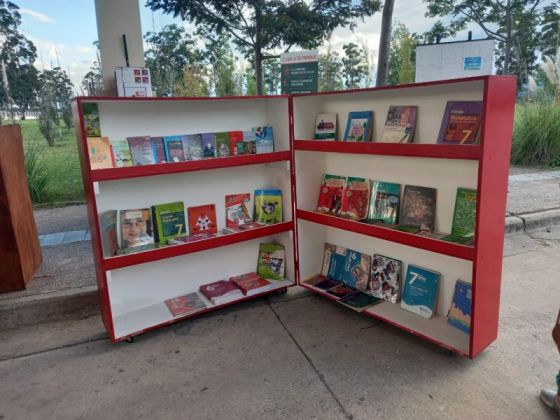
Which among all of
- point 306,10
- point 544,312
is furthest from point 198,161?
point 306,10

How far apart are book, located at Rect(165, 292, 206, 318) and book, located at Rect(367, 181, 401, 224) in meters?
1.30

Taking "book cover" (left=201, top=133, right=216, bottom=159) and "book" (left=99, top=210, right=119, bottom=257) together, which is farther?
"book cover" (left=201, top=133, right=216, bottom=159)

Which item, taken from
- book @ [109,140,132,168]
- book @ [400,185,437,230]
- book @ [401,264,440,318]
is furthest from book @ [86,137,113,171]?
book @ [401,264,440,318]

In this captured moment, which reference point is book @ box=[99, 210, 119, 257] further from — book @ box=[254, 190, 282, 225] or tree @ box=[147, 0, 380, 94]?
tree @ box=[147, 0, 380, 94]

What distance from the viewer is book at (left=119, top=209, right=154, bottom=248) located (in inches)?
101

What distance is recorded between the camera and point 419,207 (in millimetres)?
2451

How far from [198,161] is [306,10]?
620 centimetres

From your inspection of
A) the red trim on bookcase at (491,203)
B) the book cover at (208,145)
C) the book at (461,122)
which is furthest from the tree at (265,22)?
the red trim on bookcase at (491,203)

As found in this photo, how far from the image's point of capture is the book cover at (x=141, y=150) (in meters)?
2.45

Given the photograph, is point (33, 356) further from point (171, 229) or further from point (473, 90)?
point (473, 90)

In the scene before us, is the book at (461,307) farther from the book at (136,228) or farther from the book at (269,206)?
the book at (136,228)

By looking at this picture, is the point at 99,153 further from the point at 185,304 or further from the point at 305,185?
the point at 305,185

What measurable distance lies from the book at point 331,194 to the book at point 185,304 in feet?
3.66

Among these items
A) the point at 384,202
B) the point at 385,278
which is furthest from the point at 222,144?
the point at 385,278
